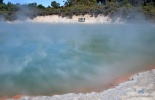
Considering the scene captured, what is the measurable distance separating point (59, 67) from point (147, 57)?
21.7 feet

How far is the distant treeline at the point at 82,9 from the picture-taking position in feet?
194

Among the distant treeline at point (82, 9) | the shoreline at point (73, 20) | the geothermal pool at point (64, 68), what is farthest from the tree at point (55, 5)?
the geothermal pool at point (64, 68)

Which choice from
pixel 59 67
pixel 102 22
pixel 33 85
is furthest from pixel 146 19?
pixel 33 85

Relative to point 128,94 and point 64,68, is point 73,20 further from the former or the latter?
point 128,94

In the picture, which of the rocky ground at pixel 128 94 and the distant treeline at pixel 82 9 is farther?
the distant treeline at pixel 82 9

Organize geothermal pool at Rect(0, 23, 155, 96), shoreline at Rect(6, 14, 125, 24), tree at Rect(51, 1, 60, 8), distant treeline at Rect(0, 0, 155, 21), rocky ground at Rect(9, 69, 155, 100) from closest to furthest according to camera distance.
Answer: rocky ground at Rect(9, 69, 155, 100)
geothermal pool at Rect(0, 23, 155, 96)
distant treeline at Rect(0, 0, 155, 21)
shoreline at Rect(6, 14, 125, 24)
tree at Rect(51, 1, 60, 8)

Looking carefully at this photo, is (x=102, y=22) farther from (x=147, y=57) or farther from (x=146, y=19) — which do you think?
(x=147, y=57)

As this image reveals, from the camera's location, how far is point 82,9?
6619 cm

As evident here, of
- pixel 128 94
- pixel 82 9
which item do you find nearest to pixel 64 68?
pixel 128 94

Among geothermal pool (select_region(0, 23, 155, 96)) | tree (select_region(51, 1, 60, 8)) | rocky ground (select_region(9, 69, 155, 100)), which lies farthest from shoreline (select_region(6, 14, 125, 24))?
rocky ground (select_region(9, 69, 155, 100))

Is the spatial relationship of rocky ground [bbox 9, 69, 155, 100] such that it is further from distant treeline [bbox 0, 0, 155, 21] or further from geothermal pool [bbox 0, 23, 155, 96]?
distant treeline [bbox 0, 0, 155, 21]

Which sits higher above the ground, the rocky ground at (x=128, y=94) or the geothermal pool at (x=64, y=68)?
the rocky ground at (x=128, y=94)

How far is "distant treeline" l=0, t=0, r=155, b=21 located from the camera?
5925cm

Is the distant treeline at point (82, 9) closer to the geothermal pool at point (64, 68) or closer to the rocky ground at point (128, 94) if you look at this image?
the geothermal pool at point (64, 68)
